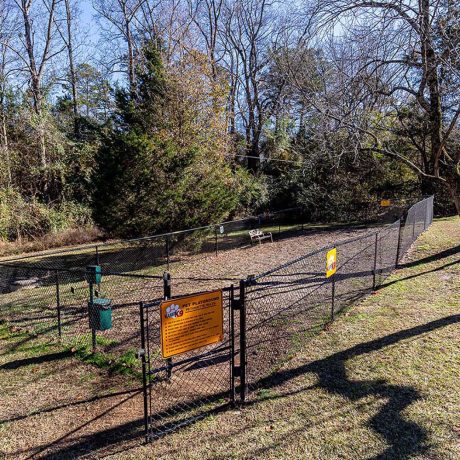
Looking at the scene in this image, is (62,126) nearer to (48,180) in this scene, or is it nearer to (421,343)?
(48,180)

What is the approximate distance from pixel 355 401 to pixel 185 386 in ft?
6.70

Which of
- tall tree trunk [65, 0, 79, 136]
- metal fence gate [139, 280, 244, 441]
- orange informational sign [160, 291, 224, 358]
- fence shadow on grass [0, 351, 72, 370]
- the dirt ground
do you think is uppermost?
tall tree trunk [65, 0, 79, 136]

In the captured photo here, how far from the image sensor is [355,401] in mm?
4184

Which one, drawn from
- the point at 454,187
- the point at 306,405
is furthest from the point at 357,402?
the point at 454,187

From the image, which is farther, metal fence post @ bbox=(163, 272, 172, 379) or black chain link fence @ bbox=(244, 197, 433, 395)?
black chain link fence @ bbox=(244, 197, 433, 395)

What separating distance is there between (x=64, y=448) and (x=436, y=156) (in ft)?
30.8

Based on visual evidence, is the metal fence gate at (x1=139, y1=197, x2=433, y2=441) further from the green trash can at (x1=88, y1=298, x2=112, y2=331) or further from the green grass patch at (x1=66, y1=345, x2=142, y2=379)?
the green trash can at (x1=88, y1=298, x2=112, y2=331)


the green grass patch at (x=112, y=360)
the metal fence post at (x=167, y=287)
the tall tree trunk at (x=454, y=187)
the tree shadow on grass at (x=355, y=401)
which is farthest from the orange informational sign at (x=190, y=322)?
the tall tree trunk at (x=454, y=187)

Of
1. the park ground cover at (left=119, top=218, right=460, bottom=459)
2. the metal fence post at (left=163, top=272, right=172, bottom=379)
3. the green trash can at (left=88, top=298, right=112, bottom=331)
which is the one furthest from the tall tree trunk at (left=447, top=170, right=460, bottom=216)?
the green trash can at (left=88, top=298, right=112, bottom=331)

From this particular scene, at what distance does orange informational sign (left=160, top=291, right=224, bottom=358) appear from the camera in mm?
3637

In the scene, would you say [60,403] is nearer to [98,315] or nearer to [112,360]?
[112,360]

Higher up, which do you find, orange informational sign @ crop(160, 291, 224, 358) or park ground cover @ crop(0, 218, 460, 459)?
orange informational sign @ crop(160, 291, 224, 358)

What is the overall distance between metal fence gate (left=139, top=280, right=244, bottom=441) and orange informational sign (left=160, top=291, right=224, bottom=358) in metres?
0.17

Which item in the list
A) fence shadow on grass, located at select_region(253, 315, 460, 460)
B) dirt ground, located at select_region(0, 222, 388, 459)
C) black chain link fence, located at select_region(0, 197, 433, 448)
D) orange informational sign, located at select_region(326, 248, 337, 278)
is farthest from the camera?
orange informational sign, located at select_region(326, 248, 337, 278)
